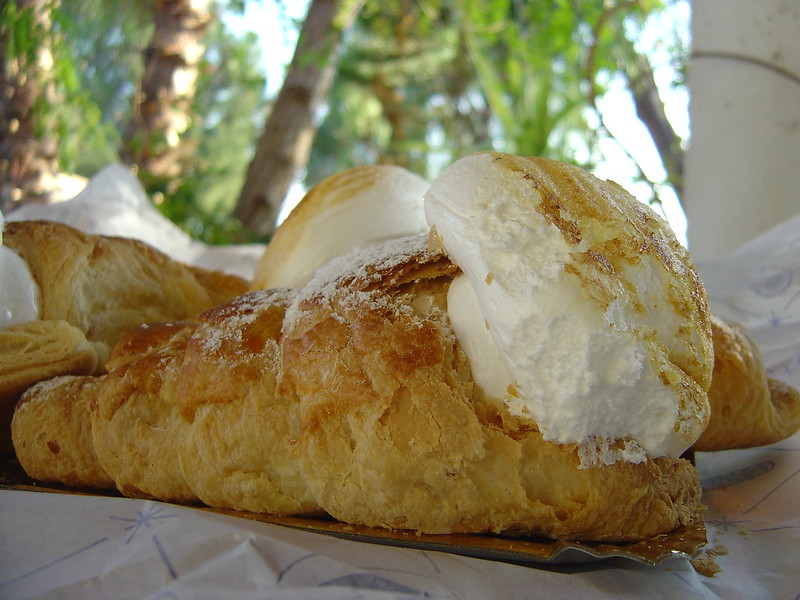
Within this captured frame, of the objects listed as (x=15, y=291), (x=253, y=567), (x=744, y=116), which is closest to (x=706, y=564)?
(x=253, y=567)

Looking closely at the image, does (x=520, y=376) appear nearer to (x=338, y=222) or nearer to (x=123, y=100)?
(x=338, y=222)

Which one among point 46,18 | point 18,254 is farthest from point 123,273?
point 46,18

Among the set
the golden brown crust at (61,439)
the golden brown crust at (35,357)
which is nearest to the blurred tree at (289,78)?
the golden brown crust at (35,357)

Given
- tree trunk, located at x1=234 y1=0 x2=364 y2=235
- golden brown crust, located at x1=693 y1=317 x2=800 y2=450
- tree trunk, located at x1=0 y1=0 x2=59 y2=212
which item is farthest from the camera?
tree trunk, located at x1=234 y1=0 x2=364 y2=235

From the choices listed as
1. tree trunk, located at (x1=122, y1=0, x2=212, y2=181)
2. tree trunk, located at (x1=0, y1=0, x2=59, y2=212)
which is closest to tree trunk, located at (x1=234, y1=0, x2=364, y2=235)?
tree trunk, located at (x1=122, y1=0, x2=212, y2=181)

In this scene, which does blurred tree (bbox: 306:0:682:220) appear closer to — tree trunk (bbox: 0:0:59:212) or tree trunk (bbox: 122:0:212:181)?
tree trunk (bbox: 122:0:212:181)

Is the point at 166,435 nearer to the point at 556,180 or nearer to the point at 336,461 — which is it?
the point at 336,461
